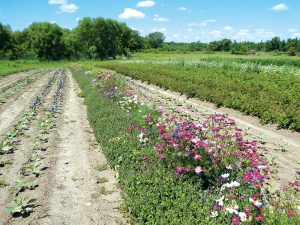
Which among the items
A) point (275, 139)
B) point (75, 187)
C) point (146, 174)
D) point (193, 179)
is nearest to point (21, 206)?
point (75, 187)

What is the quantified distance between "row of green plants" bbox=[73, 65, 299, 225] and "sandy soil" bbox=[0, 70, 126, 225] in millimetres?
376

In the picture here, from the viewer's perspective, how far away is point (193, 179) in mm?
5645

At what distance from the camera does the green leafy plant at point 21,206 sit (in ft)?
17.7

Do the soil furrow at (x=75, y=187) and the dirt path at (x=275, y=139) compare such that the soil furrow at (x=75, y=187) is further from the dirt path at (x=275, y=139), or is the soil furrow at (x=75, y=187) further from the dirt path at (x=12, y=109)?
the dirt path at (x=12, y=109)

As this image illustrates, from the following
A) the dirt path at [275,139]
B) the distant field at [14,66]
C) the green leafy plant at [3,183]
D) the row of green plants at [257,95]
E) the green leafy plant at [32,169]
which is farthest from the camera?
the distant field at [14,66]

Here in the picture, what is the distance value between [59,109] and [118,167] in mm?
8588

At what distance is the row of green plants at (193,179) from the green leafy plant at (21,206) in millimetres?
1696

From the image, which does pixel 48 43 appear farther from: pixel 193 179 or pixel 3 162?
pixel 193 179

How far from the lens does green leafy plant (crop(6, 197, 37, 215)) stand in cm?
541

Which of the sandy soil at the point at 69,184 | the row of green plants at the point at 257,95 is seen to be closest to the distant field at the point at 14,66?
the row of green plants at the point at 257,95

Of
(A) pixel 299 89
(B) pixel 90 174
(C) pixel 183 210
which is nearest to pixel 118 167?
(B) pixel 90 174

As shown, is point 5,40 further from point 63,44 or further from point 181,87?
point 181,87

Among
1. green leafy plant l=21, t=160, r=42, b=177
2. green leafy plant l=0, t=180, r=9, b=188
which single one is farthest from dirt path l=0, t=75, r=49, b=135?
green leafy plant l=0, t=180, r=9, b=188

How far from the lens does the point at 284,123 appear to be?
10570 mm
